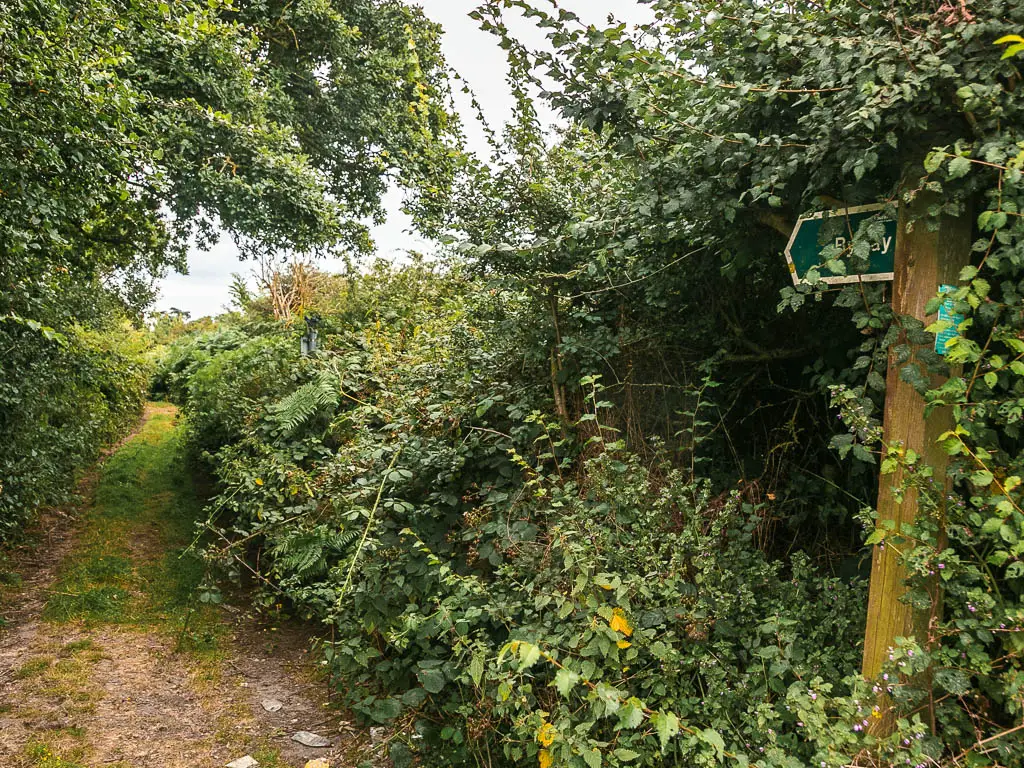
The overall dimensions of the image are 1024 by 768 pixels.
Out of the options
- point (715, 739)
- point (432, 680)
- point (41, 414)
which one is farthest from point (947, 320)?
point (41, 414)

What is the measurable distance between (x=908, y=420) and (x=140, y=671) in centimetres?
490

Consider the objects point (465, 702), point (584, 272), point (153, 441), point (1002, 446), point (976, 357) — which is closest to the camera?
point (976, 357)

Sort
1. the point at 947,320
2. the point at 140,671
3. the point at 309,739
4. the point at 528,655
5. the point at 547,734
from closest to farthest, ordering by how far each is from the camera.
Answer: the point at 947,320 < the point at 528,655 < the point at 547,734 < the point at 309,739 < the point at 140,671

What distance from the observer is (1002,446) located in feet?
7.13

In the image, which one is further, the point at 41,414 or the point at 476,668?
the point at 41,414

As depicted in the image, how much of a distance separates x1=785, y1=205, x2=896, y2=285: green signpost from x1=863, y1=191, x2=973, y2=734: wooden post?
6 centimetres

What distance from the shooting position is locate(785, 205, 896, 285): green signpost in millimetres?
2121

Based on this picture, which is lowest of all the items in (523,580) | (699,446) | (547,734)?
(547,734)

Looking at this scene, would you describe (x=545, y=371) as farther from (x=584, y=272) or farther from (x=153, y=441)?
(x=153, y=441)

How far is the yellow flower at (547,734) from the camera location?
2199mm

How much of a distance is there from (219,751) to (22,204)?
136 inches

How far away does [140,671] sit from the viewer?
14.1 ft

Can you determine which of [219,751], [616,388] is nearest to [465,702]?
[219,751]

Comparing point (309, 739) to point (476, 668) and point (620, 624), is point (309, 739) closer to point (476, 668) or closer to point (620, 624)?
point (476, 668)
